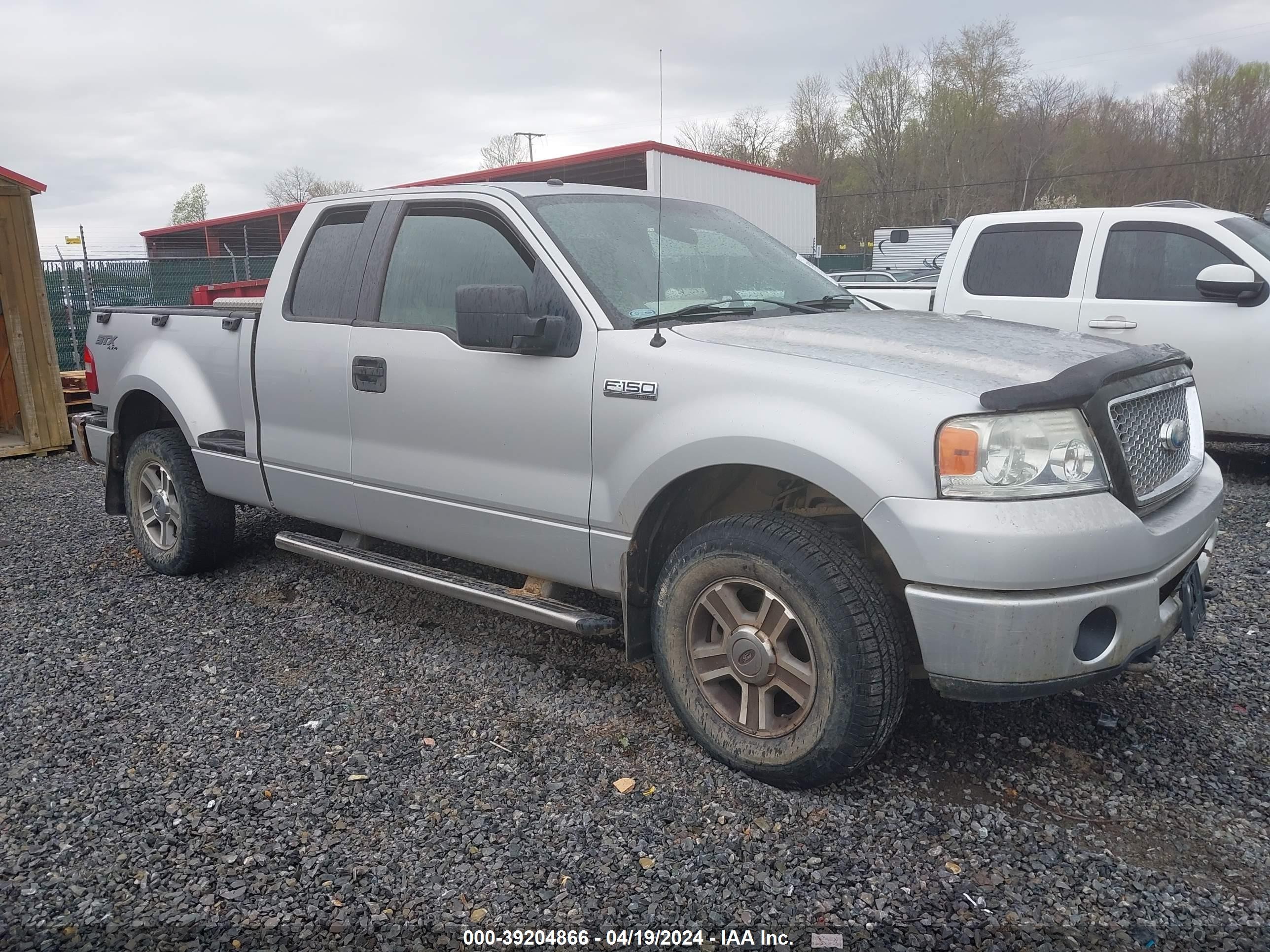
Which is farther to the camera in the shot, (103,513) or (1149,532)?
(103,513)

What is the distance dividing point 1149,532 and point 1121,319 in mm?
4687

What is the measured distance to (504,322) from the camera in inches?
132

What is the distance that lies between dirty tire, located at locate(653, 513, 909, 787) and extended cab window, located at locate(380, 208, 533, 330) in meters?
1.31

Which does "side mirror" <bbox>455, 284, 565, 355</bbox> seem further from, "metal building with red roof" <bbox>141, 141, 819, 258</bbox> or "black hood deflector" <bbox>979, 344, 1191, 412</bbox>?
"metal building with red roof" <bbox>141, 141, 819, 258</bbox>

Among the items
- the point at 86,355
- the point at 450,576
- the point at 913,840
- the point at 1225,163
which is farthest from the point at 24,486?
the point at 1225,163

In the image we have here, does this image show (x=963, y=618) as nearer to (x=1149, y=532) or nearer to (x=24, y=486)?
(x=1149, y=532)

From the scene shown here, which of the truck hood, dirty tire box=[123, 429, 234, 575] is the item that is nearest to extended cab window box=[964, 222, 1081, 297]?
the truck hood

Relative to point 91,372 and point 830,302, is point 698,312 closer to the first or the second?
point 830,302

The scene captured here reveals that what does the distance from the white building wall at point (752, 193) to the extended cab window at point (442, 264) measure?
15.6 meters

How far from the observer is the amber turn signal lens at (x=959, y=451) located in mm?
2584

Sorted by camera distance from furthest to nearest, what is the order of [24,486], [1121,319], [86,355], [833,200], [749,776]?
[833,200] < [24,486] < [1121,319] < [86,355] < [749,776]

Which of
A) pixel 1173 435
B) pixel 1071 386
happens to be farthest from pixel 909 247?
pixel 1071 386

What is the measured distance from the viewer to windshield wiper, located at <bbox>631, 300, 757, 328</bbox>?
3393 millimetres

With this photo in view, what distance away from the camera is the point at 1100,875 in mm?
2607
